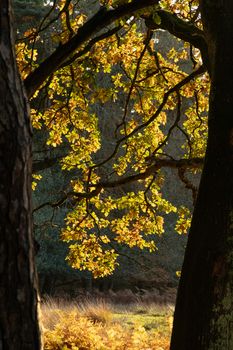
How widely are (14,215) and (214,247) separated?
188 cm

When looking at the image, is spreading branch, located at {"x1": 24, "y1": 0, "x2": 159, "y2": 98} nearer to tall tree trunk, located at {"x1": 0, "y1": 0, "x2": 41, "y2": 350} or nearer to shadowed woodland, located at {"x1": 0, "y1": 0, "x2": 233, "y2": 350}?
shadowed woodland, located at {"x1": 0, "y1": 0, "x2": 233, "y2": 350}

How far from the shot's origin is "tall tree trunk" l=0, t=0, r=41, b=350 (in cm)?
250

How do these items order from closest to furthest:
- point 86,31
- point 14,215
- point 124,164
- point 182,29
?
point 14,215 < point 86,31 < point 182,29 < point 124,164

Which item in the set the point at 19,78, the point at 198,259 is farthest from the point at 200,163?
the point at 19,78

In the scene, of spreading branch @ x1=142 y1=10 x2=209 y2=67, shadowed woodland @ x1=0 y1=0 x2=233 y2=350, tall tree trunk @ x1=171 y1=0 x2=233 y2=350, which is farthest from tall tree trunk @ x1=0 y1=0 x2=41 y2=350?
spreading branch @ x1=142 y1=10 x2=209 y2=67

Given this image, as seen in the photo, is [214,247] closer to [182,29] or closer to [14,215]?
[14,215]

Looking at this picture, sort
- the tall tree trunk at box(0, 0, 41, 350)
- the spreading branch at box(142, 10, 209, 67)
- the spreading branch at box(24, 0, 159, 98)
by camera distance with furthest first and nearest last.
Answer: the spreading branch at box(142, 10, 209, 67) < the spreading branch at box(24, 0, 159, 98) < the tall tree trunk at box(0, 0, 41, 350)

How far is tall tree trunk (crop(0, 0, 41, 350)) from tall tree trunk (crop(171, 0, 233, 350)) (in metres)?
1.63

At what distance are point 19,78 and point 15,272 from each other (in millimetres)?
930

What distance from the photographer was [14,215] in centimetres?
255

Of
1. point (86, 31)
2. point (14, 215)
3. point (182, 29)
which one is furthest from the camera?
point (182, 29)

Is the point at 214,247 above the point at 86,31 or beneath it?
beneath

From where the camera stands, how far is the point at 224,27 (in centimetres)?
459

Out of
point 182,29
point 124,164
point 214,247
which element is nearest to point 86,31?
point 214,247
